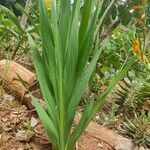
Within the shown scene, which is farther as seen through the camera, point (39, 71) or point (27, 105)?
point (27, 105)

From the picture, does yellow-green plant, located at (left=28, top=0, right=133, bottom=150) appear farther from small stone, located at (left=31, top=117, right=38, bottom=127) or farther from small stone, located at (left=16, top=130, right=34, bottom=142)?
small stone, located at (left=31, top=117, right=38, bottom=127)

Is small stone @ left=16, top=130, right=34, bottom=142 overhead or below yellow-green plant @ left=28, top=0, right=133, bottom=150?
below

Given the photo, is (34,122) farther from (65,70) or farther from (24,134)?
(65,70)

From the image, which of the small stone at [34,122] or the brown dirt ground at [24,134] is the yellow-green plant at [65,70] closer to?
the brown dirt ground at [24,134]

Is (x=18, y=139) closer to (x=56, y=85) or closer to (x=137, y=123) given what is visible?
(x=56, y=85)

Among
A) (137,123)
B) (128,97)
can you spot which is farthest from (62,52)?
(128,97)

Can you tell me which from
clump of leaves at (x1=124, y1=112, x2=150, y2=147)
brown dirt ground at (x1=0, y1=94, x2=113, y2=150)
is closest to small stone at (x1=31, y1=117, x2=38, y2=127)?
brown dirt ground at (x1=0, y1=94, x2=113, y2=150)

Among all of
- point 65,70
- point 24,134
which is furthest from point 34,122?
point 65,70

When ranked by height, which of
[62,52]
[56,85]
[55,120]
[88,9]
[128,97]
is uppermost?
[88,9]
